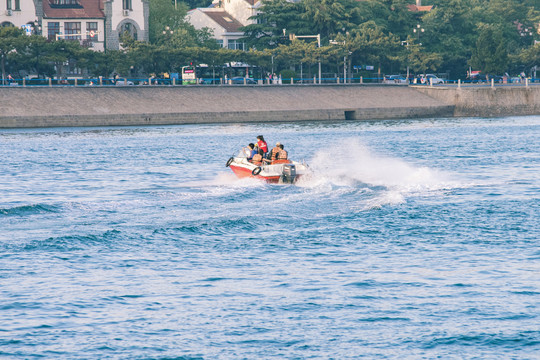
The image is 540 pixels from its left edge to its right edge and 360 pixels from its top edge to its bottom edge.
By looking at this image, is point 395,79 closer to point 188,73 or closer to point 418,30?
point 418,30

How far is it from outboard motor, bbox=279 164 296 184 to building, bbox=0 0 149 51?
2851 inches

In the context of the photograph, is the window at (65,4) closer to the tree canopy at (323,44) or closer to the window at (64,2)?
the window at (64,2)

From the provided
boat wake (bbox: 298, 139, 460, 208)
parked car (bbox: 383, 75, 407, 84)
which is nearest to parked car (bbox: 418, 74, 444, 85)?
parked car (bbox: 383, 75, 407, 84)

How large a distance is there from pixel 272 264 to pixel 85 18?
297 ft

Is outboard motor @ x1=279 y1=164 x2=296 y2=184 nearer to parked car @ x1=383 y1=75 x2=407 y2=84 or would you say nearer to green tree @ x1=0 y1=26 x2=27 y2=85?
green tree @ x1=0 y1=26 x2=27 y2=85

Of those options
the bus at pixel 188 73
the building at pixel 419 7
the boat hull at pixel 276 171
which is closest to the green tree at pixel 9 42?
the bus at pixel 188 73

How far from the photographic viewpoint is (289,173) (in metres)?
35.2

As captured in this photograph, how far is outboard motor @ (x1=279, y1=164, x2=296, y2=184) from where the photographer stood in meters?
35.2

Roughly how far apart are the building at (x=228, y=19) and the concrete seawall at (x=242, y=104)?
33021 millimetres

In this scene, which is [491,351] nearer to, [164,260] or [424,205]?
[164,260]

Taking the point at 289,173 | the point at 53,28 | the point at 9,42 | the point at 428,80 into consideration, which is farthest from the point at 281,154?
the point at 53,28

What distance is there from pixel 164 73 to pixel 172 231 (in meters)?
78.5

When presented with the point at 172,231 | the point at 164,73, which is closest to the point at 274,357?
the point at 172,231

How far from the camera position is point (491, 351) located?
52.5 feet
